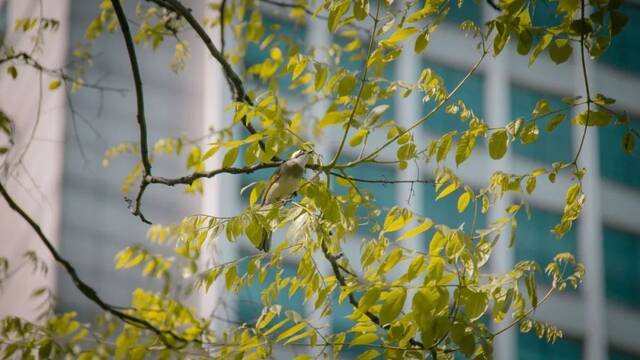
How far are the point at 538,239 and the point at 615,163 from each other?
12.7 ft

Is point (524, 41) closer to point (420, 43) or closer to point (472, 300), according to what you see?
point (420, 43)

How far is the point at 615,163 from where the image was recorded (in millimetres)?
21422

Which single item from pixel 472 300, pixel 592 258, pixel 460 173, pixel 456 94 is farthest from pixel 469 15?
pixel 472 300

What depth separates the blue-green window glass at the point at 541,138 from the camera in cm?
2016

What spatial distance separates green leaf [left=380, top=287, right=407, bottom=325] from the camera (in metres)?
2.77

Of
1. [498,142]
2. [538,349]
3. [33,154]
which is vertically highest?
[33,154]

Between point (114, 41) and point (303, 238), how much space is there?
49.9 feet

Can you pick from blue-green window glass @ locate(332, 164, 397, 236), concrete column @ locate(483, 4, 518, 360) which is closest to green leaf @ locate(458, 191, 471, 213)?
blue-green window glass @ locate(332, 164, 397, 236)

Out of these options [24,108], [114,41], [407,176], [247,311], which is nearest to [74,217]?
[24,108]

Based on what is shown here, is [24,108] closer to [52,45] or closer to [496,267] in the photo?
[52,45]

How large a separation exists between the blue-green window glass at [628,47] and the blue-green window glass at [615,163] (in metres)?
1.70

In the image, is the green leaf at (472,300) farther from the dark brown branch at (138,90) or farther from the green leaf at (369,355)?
the dark brown branch at (138,90)

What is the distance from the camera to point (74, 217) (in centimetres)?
1694

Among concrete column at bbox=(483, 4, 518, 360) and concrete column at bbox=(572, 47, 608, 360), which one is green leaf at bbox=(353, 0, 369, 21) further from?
concrete column at bbox=(572, 47, 608, 360)
